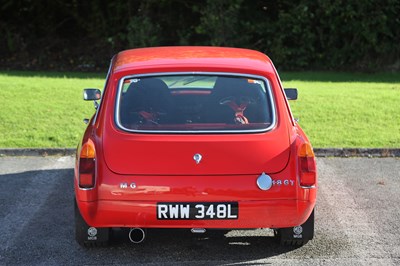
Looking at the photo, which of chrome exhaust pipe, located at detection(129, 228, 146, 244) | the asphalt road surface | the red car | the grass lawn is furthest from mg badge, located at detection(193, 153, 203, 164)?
the grass lawn

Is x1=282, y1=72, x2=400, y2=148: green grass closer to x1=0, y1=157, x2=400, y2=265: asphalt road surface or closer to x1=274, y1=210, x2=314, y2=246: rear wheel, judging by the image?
x1=0, y1=157, x2=400, y2=265: asphalt road surface

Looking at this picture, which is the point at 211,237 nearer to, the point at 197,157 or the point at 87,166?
the point at 197,157

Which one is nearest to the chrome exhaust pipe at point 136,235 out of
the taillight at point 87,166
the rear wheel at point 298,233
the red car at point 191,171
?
the red car at point 191,171

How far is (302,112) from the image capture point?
34.7ft

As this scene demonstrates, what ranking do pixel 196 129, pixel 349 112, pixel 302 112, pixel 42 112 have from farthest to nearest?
pixel 349 112 < pixel 302 112 < pixel 42 112 < pixel 196 129

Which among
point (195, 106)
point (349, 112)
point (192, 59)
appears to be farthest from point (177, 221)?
point (349, 112)

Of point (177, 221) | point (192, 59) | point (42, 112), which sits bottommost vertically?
point (42, 112)

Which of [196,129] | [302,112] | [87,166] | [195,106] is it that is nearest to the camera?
[87,166]

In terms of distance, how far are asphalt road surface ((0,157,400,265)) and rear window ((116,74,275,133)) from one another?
1.06 m

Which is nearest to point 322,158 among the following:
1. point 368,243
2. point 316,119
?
point 316,119

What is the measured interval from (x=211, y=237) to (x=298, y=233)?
82 centimetres

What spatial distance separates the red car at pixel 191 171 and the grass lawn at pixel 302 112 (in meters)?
3.95

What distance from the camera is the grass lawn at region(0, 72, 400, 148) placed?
912 cm

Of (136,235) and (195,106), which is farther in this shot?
(195,106)
